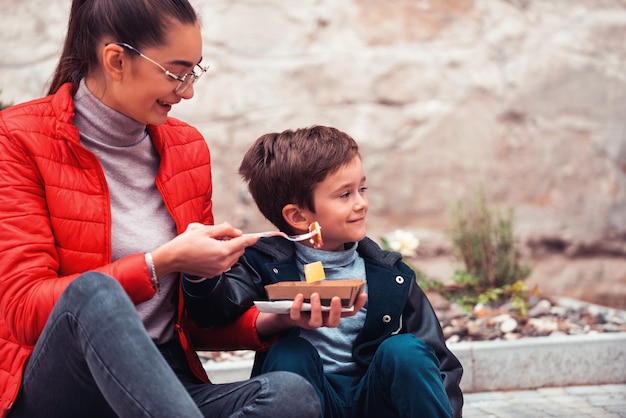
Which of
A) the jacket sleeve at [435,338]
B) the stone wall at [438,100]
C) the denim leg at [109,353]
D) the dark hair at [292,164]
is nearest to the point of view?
the denim leg at [109,353]

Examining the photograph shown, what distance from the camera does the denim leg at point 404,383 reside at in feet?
8.34

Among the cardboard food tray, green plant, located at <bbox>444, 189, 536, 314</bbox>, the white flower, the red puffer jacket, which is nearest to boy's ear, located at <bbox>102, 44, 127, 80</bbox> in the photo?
the red puffer jacket

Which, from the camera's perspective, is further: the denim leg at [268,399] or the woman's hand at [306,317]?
the woman's hand at [306,317]

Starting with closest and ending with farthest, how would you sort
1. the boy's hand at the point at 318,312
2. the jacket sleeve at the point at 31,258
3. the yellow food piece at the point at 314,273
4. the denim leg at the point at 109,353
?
the denim leg at the point at 109,353 → the jacket sleeve at the point at 31,258 → the boy's hand at the point at 318,312 → the yellow food piece at the point at 314,273

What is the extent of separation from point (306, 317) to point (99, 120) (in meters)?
0.79

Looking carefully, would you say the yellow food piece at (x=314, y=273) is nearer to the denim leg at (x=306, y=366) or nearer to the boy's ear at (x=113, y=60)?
the denim leg at (x=306, y=366)

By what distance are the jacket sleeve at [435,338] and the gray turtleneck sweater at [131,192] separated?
71 centimetres

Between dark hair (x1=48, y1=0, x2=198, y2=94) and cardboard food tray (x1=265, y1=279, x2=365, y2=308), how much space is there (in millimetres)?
741

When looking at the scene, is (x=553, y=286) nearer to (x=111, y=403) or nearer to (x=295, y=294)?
(x=295, y=294)

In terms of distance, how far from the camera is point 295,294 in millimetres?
2559

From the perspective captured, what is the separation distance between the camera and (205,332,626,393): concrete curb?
427 centimetres

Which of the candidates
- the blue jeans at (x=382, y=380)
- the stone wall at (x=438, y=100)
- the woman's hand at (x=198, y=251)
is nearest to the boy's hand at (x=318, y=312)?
the blue jeans at (x=382, y=380)

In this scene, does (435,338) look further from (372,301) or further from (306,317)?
(306,317)

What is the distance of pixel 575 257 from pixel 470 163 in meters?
0.92
